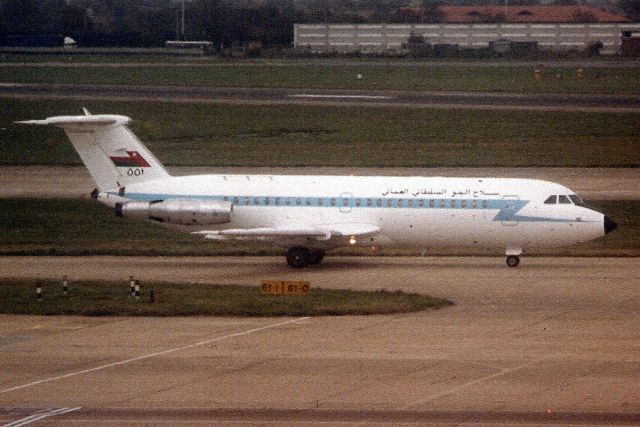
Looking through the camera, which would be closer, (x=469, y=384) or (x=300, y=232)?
(x=469, y=384)

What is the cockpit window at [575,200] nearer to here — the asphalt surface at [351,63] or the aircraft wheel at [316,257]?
the aircraft wheel at [316,257]

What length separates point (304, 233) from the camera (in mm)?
41062

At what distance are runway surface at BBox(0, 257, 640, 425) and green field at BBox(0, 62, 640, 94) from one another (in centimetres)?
6922

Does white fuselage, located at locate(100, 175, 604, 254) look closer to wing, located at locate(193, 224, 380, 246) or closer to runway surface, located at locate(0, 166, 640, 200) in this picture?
wing, located at locate(193, 224, 380, 246)

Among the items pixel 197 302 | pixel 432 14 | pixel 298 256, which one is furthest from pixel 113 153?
pixel 432 14

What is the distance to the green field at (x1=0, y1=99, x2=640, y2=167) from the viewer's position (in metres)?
68.8

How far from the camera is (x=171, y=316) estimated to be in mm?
34094

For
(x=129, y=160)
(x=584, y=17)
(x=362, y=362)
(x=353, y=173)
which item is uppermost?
(x=584, y=17)

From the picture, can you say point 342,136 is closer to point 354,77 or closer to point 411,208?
point 411,208

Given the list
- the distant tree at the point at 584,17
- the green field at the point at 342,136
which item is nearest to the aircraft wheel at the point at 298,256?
the green field at the point at 342,136

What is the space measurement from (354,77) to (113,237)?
72095 millimetres

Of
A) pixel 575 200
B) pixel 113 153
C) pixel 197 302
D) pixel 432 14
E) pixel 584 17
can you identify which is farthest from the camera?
pixel 432 14

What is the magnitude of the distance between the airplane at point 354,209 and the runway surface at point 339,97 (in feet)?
154

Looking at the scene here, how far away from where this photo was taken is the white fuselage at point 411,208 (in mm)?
41719
